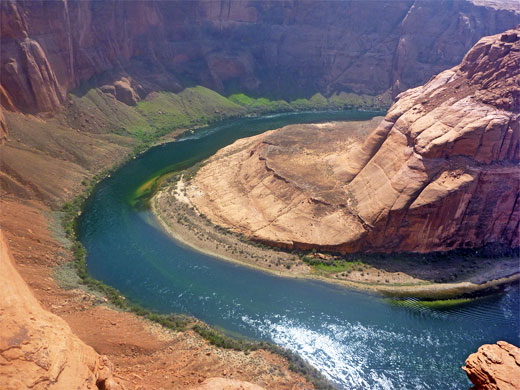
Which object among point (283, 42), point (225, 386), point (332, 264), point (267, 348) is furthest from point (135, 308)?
point (283, 42)

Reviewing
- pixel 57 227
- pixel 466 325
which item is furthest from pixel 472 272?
pixel 57 227

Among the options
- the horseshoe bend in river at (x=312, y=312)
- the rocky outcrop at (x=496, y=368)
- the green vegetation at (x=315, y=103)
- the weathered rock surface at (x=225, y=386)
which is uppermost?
the rocky outcrop at (x=496, y=368)

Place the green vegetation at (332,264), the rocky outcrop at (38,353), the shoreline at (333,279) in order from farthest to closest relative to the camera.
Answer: the green vegetation at (332,264), the shoreline at (333,279), the rocky outcrop at (38,353)

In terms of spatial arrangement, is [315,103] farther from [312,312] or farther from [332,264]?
[312,312]

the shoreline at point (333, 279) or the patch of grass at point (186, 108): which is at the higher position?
the patch of grass at point (186, 108)

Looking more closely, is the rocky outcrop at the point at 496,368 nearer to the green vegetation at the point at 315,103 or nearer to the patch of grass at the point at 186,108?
the patch of grass at the point at 186,108

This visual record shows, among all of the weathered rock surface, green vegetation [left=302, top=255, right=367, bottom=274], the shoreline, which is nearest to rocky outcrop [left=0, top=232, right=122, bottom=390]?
the weathered rock surface

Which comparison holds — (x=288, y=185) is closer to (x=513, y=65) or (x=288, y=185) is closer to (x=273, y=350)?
(x=273, y=350)

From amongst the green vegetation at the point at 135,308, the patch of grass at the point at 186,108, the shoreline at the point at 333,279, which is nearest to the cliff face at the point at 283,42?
the patch of grass at the point at 186,108
